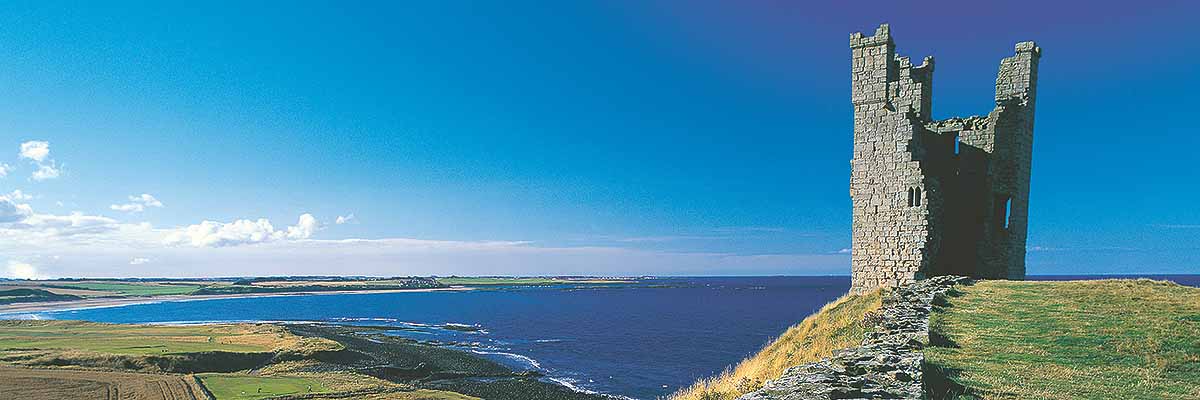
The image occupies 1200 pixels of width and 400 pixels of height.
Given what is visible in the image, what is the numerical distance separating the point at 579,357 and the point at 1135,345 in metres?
62.1

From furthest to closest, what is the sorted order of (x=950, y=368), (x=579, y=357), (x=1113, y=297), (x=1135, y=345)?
(x=579, y=357)
(x=1113, y=297)
(x=1135, y=345)
(x=950, y=368)

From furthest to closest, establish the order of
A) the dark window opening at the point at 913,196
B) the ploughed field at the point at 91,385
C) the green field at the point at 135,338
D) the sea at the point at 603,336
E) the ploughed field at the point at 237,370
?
the green field at the point at 135,338 → the sea at the point at 603,336 → the ploughed field at the point at 237,370 → the ploughed field at the point at 91,385 → the dark window opening at the point at 913,196

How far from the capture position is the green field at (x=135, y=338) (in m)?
60.9

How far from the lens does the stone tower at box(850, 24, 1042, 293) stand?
2655 centimetres

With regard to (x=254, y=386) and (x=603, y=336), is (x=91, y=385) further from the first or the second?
(x=603, y=336)

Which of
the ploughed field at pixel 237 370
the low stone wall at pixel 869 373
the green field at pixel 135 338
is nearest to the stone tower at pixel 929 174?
the low stone wall at pixel 869 373

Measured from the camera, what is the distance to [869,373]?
384 inches

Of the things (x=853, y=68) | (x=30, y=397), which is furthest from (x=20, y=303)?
(x=853, y=68)

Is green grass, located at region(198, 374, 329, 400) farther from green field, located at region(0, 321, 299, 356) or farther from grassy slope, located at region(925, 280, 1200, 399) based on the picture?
grassy slope, located at region(925, 280, 1200, 399)

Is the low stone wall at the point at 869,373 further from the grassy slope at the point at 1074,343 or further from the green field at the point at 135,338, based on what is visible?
the green field at the point at 135,338

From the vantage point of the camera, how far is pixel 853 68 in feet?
92.9

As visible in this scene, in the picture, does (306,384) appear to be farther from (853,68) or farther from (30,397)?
(853,68)

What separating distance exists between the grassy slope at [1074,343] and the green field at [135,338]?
2398 inches

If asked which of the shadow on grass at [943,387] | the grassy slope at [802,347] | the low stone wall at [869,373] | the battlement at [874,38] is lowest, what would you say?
the grassy slope at [802,347]
